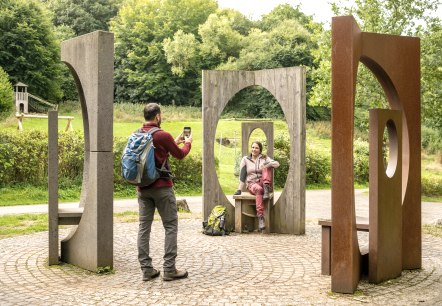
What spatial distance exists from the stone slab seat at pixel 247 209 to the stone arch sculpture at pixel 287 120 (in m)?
0.17

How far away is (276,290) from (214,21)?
46.1m

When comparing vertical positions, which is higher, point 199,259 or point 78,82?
point 78,82

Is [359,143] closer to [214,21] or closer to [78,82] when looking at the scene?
[78,82]

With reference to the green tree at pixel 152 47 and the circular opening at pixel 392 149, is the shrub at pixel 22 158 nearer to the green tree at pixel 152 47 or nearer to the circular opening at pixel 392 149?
the circular opening at pixel 392 149

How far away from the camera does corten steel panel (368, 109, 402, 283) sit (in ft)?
20.2

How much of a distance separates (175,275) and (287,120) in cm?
436

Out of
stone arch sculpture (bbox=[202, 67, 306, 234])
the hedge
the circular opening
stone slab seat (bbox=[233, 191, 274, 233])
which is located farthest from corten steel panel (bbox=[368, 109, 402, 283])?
the hedge

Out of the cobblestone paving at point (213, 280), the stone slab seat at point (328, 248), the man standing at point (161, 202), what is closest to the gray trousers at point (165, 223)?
the man standing at point (161, 202)

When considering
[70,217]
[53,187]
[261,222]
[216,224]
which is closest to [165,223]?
→ [70,217]

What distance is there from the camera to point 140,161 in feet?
19.9

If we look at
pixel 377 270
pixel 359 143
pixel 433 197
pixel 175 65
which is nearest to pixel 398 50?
pixel 377 270

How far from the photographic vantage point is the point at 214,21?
164 ft

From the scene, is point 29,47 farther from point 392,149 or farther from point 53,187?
point 392,149

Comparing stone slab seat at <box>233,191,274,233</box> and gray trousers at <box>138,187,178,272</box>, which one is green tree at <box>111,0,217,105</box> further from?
gray trousers at <box>138,187,178,272</box>
